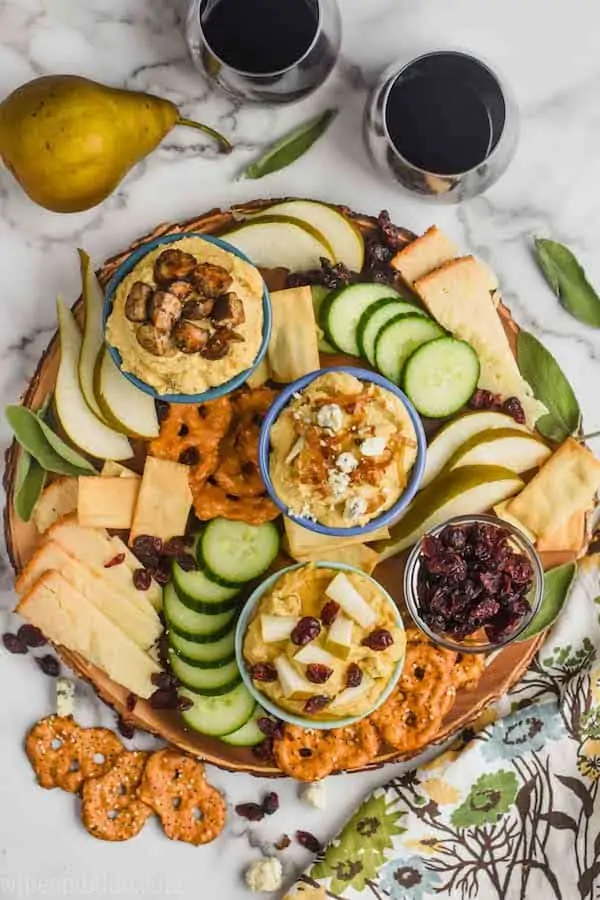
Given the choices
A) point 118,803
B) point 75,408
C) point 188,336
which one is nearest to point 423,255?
point 188,336

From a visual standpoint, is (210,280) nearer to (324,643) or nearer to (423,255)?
(423,255)

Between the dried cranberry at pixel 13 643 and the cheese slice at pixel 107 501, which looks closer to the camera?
the cheese slice at pixel 107 501

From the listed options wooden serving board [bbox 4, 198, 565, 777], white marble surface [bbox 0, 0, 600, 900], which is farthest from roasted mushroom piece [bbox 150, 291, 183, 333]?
white marble surface [bbox 0, 0, 600, 900]

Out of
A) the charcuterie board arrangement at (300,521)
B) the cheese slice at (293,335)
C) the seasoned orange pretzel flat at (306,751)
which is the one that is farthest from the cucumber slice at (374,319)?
the seasoned orange pretzel flat at (306,751)

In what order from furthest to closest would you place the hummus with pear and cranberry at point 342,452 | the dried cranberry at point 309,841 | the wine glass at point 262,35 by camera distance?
the dried cranberry at point 309,841 → the wine glass at point 262,35 → the hummus with pear and cranberry at point 342,452

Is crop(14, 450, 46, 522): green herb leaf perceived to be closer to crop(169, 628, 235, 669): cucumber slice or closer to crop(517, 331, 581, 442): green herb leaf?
crop(169, 628, 235, 669): cucumber slice

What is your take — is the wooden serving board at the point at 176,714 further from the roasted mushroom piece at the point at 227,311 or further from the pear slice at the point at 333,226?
the roasted mushroom piece at the point at 227,311

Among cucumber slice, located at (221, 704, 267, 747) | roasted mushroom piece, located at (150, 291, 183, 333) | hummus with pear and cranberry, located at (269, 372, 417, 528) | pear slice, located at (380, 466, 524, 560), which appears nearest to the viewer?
roasted mushroom piece, located at (150, 291, 183, 333)
